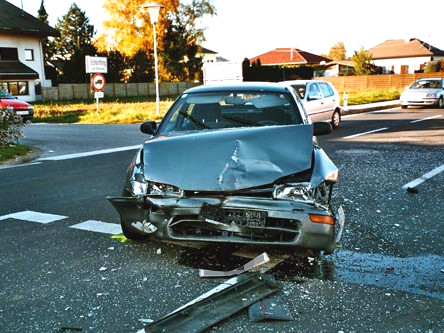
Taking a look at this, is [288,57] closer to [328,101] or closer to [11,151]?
[328,101]

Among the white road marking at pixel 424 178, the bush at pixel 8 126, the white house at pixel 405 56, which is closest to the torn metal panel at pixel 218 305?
the white road marking at pixel 424 178

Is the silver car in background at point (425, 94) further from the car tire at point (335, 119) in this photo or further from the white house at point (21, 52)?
the white house at point (21, 52)

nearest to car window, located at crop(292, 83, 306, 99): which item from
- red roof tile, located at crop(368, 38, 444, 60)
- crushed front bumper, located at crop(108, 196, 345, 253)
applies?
crushed front bumper, located at crop(108, 196, 345, 253)

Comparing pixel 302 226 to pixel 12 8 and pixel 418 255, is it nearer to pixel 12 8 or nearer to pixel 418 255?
pixel 418 255

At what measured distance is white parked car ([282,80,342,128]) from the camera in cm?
1505

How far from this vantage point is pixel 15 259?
4.45 meters

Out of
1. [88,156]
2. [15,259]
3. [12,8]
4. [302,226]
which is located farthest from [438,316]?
[12,8]

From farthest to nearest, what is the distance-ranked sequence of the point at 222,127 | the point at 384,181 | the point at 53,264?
1. the point at 384,181
2. the point at 222,127
3. the point at 53,264

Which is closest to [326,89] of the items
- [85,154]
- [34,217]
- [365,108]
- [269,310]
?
[85,154]

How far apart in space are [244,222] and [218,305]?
0.78 metres

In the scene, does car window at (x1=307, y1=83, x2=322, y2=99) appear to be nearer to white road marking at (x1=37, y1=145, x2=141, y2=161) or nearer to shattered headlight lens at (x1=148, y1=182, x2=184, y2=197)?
white road marking at (x1=37, y1=145, x2=141, y2=161)

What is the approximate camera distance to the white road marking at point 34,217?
5805mm

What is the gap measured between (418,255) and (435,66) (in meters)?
55.6

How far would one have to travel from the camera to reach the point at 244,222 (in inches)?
153
